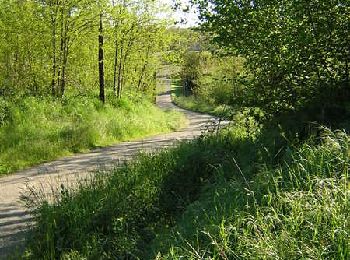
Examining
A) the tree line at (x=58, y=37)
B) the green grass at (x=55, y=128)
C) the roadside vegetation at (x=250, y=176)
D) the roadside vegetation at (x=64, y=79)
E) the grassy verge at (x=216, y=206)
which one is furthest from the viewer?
the tree line at (x=58, y=37)

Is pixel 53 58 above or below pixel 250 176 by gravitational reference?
above

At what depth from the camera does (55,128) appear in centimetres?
1404

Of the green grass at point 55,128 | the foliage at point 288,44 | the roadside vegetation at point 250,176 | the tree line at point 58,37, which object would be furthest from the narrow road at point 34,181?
the tree line at point 58,37

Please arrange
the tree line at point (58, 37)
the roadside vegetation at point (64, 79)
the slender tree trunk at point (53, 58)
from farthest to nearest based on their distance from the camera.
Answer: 1. the tree line at point (58, 37)
2. the slender tree trunk at point (53, 58)
3. the roadside vegetation at point (64, 79)

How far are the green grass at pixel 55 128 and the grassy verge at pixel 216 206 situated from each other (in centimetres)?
465

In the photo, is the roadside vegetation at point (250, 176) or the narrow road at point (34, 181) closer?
the roadside vegetation at point (250, 176)

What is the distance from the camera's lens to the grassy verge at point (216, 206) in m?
3.92

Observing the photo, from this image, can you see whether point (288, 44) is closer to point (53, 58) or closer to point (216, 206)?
point (216, 206)

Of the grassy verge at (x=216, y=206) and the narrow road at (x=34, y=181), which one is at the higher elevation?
the grassy verge at (x=216, y=206)

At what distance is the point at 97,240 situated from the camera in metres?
6.05

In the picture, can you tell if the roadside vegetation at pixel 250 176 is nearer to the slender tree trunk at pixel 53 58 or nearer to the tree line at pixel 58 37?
the slender tree trunk at pixel 53 58

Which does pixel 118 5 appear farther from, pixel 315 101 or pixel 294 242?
pixel 294 242

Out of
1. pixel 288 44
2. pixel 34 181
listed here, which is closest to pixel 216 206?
pixel 288 44

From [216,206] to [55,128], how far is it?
977cm
